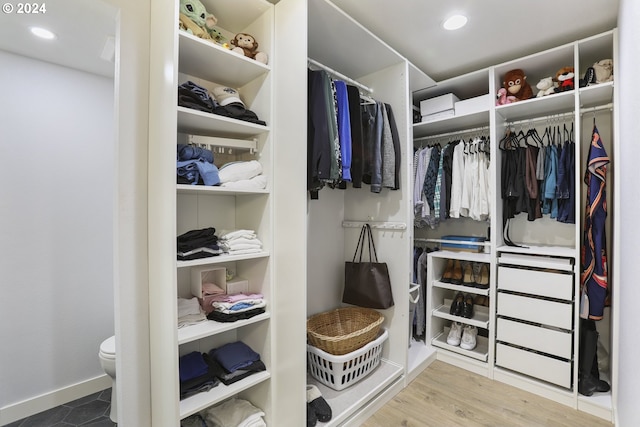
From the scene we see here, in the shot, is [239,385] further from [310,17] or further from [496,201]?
[496,201]

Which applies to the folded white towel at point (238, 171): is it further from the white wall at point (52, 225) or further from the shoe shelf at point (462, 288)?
the shoe shelf at point (462, 288)

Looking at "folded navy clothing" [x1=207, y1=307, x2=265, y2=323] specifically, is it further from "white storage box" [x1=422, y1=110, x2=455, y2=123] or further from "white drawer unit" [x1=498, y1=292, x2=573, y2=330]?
"white storage box" [x1=422, y1=110, x2=455, y2=123]

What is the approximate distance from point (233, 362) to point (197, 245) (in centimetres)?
63

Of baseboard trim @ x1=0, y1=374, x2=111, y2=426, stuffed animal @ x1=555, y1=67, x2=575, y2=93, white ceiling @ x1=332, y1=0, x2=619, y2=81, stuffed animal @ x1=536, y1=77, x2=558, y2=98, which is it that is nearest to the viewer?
white ceiling @ x1=332, y1=0, x2=619, y2=81

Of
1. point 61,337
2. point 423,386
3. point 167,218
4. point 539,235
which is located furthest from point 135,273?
point 539,235

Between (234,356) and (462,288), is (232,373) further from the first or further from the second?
(462,288)

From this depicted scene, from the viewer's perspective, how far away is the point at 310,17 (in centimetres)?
171

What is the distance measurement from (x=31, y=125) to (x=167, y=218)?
1.50m

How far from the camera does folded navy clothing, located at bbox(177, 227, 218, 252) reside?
1.37m

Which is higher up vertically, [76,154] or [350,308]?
[76,154]

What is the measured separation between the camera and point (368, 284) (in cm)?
225

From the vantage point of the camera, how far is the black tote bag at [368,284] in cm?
222

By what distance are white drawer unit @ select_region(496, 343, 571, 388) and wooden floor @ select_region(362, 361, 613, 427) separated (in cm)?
14

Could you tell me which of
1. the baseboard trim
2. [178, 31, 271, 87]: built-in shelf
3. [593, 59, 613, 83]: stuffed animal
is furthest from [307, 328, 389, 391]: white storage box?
[593, 59, 613, 83]: stuffed animal
